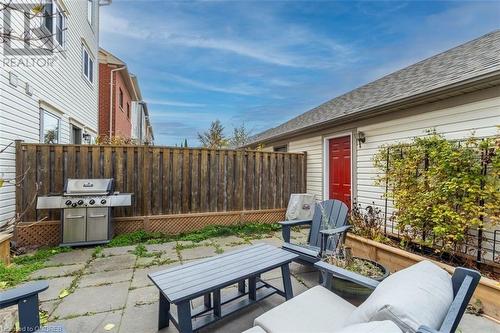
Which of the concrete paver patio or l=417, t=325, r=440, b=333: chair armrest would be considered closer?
l=417, t=325, r=440, b=333: chair armrest

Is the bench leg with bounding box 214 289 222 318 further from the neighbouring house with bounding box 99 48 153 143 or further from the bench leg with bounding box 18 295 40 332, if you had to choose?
the neighbouring house with bounding box 99 48 153 143

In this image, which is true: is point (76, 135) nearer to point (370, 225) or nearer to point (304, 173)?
point (304, 173)

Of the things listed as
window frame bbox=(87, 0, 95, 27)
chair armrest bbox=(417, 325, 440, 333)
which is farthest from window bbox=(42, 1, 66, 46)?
chair armrest bbox=(417, 325, 440, 333)

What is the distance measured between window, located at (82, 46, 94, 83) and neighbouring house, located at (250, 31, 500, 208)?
678 centimetres

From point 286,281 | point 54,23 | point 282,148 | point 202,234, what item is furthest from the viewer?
point 282,148

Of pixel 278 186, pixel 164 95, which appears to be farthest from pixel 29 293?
pixel 164 95

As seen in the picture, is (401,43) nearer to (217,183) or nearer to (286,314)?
(217,183)

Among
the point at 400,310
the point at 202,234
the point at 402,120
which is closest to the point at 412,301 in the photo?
the point at 400,310

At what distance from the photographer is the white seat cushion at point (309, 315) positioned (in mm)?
1646

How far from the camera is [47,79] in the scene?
5.86 m

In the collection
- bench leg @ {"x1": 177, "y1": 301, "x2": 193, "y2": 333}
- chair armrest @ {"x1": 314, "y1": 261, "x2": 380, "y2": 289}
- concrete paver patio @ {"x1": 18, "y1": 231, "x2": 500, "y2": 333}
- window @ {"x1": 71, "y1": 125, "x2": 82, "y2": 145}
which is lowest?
concrete paver patio @ {"x1": 18, "y1": 231, "x2": 500, "y2": 333}

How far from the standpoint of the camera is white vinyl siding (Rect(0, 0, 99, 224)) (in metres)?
4.42

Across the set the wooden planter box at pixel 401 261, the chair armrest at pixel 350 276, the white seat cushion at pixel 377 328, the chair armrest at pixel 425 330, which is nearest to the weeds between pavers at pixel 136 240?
the wooden planter box at pixel 401 261

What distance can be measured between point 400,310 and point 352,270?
194 cm
